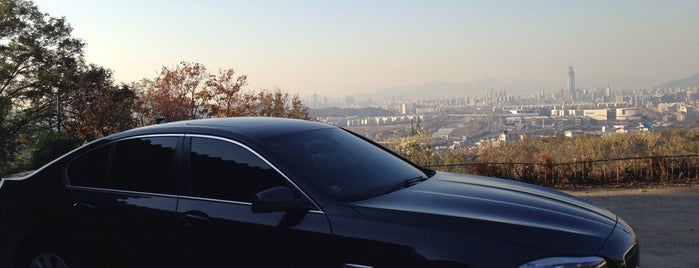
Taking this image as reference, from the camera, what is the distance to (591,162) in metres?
11.9

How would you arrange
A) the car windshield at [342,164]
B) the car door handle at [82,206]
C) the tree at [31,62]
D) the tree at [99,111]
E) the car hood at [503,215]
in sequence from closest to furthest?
the car hood at [503,215], the car windshield at [342,164], the car door handle at [82,206], the tree at [99,111], the tree at [31,62]

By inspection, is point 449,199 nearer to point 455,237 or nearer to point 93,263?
point 455,237

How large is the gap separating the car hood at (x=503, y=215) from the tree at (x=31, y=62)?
3426 cm

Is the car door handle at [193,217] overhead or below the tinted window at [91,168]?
below

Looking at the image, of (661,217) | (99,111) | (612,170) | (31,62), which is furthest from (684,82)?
(31,62)

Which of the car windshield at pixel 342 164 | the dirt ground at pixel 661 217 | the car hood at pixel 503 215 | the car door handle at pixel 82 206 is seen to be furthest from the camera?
the dirt ground at pixel 661 217

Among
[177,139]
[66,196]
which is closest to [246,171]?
[177,139]

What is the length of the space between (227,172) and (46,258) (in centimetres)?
171

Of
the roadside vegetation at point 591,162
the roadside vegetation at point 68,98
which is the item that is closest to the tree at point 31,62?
the roadside vegetation at point 68,98

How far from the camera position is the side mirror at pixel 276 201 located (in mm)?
3111

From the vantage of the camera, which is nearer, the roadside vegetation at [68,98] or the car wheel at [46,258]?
the car wheel at [46,258]

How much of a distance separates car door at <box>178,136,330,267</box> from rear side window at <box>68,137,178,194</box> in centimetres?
19

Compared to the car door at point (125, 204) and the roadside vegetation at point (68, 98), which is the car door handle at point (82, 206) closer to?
the car door at point (125, 204)

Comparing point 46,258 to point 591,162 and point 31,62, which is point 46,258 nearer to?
point 591,162
